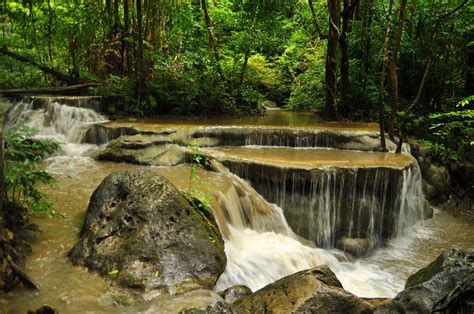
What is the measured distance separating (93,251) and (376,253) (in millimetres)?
5360

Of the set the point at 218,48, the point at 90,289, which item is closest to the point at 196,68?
the point at 218,48

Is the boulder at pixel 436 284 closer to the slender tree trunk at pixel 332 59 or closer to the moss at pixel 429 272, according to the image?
the moss at pixel 429 272

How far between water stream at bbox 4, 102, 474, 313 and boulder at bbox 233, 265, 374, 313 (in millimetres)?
485

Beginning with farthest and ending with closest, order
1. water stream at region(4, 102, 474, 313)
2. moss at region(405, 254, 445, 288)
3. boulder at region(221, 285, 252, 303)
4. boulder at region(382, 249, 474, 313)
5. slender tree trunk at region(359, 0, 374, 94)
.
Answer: slender tree trunk at region(359, 0, 374, 94), boulder at region(221, 285, 252, 303), moss at region(405, 254, 445, 288), water stream at region(4, 102, 474, 313), boulder at region(382, 249, 474, 313)

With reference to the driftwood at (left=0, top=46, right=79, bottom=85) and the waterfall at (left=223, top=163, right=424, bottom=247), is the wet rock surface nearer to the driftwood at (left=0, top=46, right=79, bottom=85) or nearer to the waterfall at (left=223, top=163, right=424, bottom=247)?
the waterfall at (left=223, top=163, right=424, bottom=247)

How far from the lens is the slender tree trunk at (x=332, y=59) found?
1162 centimetres

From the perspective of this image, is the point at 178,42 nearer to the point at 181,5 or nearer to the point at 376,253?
the point at 181,5

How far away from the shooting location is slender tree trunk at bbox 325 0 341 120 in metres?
11.6

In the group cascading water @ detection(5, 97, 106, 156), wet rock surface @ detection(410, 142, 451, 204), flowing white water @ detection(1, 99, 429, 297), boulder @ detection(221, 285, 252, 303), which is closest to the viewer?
boulder @ detection(221, 285, 252, 303)

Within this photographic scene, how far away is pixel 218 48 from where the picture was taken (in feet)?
49.1

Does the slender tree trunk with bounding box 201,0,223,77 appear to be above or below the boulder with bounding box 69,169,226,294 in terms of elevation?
above

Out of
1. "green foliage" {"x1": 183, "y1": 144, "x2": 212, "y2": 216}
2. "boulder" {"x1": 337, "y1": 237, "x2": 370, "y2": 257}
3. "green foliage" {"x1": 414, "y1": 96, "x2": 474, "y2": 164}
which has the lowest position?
"boulder" {"x1": 337, "y1": 237, "x2": 370, "y2": 257}

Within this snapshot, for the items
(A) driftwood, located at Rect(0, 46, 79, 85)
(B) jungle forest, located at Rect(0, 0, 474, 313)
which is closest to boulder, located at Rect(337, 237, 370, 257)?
(B) jungle forest, located at Rect(0, 0, 474, 313)

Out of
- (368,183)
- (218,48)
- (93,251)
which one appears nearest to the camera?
(93,251)
